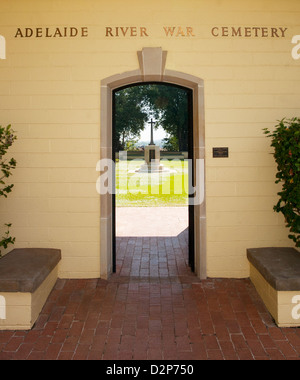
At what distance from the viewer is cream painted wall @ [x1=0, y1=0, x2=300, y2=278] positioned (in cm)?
402

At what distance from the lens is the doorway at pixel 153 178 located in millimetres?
4492

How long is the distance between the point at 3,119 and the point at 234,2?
11.3ft

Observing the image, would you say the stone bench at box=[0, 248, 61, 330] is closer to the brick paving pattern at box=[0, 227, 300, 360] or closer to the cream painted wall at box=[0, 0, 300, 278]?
the brick paving pattern at box=[0, 227, 300, 360]

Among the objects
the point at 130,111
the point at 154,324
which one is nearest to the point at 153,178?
the point at 154,324

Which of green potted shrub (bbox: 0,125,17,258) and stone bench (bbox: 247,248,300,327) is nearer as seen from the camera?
stone bench (bbox: 247,248,300,327)

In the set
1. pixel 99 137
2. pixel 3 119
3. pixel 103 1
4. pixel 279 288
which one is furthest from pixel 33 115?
pixel 279 288

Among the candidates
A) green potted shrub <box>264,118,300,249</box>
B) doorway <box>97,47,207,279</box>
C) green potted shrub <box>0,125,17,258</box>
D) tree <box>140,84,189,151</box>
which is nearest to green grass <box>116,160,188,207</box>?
doorway <box>97,47,207,279</box>

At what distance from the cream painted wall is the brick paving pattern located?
3.74 ft

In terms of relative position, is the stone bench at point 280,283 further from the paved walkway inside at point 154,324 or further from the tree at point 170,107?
the tree at point 170,107

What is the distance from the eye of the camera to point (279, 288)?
9.97 feet

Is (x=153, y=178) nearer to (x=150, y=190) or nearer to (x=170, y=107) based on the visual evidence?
(x=150, y=190)

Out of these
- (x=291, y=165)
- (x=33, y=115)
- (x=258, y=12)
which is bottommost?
(x=291, y=165)

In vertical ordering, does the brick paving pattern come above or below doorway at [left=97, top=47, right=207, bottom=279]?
below
